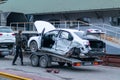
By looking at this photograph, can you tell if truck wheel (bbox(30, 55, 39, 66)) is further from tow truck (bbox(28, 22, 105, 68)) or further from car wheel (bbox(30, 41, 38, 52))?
car wheel (bbox(30, 41, 38, 52))

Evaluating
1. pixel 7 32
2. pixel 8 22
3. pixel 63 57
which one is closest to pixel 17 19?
pixel 8 22

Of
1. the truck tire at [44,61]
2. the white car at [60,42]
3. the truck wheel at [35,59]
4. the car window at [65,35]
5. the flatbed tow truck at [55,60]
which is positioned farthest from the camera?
the truck wheel at [35,59]

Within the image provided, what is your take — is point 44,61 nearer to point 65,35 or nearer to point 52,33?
point 52,33

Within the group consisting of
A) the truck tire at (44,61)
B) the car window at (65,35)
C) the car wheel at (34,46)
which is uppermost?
the car window at (65,35)

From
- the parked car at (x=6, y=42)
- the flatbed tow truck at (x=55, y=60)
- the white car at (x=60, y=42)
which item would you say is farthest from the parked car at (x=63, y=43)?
the parked car at (x=6, y=42)

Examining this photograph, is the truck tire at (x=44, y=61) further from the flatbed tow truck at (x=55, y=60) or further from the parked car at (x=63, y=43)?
the parked car at (x=63, y=43)

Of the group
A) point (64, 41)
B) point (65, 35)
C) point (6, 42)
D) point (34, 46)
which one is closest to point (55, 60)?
point (64, 41)

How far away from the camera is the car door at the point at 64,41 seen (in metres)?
18.8

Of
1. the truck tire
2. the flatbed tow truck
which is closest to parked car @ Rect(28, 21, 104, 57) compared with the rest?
the flatbed tow truck

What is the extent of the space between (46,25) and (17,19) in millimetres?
20174

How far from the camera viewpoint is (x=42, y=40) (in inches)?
803

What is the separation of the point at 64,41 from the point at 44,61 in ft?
5.03

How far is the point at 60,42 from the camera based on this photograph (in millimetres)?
19219

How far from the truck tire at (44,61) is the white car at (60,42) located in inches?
18.4
